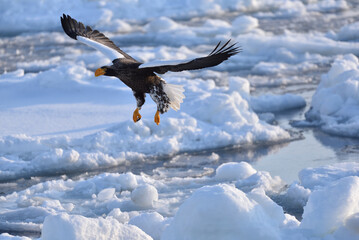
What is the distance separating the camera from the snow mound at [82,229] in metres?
4.87

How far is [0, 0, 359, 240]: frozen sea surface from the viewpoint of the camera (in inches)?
195

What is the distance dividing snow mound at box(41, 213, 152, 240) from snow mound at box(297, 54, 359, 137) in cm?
588

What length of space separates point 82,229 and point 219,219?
98cm

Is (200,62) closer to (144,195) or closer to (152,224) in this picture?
(152,224)

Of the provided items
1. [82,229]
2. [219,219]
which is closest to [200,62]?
[219,219]

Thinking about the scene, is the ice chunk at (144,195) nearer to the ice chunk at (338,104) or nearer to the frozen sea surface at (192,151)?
the frozen sea surface at (192,151)

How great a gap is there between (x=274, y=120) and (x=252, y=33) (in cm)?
789

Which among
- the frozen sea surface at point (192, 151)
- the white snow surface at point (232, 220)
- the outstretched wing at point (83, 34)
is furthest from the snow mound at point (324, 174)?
the outstretched wing at point (83, 34)

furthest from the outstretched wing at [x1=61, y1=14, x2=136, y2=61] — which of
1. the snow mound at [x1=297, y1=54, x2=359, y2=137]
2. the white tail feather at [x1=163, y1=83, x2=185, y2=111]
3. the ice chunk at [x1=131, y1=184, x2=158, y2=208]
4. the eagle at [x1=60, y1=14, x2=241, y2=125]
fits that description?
the snow mound at [x1=297, y1=54, x2=359, y2=137]

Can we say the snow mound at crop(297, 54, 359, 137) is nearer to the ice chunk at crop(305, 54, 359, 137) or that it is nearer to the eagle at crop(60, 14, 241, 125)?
the ice chunk at crop(305, 54, 359, 137)

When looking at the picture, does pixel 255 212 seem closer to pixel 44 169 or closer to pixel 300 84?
pixel 44 169

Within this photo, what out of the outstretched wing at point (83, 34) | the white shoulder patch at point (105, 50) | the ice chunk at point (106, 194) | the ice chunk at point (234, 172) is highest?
the outstretched wing at point (83, 34)

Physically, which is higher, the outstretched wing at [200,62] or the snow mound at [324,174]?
the outstretched wing at [200,62]

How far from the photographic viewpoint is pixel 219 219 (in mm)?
4582
